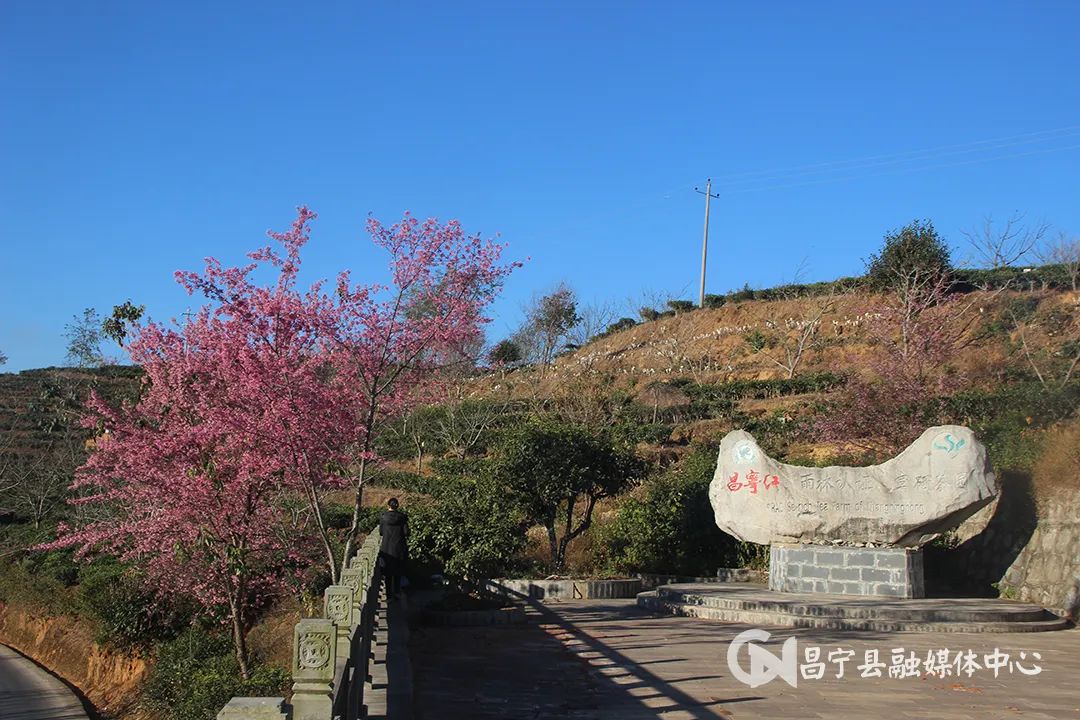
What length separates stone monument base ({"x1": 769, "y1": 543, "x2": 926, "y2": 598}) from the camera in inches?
Result: 513

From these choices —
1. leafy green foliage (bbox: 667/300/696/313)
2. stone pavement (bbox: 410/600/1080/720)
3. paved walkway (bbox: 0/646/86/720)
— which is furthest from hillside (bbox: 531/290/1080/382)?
paved walkway (bbox: 0/646/86/720)

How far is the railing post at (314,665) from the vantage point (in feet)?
13.4

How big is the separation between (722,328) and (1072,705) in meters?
36.5

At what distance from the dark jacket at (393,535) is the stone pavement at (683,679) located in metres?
1.03

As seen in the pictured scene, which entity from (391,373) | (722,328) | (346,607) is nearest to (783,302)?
(722,328)

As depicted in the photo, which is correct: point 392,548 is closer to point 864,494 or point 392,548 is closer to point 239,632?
point 239,632

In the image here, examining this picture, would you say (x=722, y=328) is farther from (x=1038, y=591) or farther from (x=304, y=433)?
(x=304, y=433)

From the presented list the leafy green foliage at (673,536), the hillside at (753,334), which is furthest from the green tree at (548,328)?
the leafy green foliage at (673,536)

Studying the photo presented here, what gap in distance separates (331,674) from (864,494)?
10.5 meters

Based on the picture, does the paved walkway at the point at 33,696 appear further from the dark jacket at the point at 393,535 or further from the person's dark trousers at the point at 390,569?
the dark jacket at the point at 393,535

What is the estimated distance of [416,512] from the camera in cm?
1488

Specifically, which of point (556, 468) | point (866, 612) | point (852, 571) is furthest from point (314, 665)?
A: point (556, 468)

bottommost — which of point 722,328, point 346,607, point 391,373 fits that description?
point 346,607

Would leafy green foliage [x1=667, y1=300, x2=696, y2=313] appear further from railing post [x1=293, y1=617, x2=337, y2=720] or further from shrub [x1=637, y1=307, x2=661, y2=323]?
railing post [x1=293, y1=617, x2=337, y2=720]
